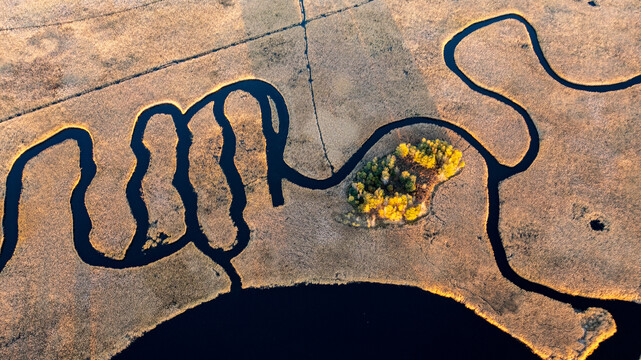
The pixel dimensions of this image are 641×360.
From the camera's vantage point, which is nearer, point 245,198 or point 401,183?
point 401,183

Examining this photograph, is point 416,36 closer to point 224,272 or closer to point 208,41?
point 208,41

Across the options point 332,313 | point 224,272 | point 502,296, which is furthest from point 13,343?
point 502,296

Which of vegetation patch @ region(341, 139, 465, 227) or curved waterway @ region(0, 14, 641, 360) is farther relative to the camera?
vegetation patch @ region(341, 139, 465, 227)

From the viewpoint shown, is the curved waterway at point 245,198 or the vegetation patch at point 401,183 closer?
the curved waterway at point 245,198

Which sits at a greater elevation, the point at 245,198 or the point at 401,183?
the point at 401,183
